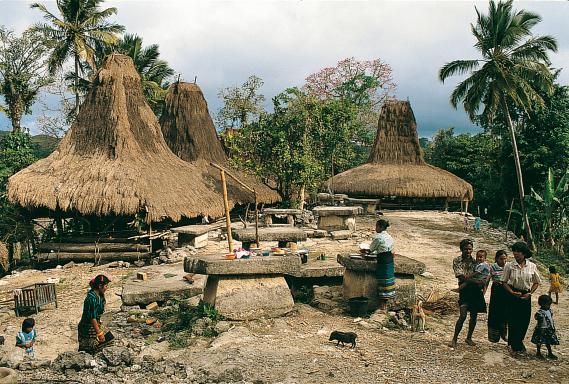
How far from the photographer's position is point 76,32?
85.4 feet

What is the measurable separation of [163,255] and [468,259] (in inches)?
423

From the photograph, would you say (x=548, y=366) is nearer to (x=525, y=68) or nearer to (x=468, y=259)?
(x=468, y=259)

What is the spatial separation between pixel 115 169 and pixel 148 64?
52.0 feet

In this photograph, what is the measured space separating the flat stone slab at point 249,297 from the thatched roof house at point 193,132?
595 inches

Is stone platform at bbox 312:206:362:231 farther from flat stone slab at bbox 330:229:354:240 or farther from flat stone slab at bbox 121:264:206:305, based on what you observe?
flat stone slab at bbox 121:264:206:305

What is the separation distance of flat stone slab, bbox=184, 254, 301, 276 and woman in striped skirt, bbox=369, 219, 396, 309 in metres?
1.34

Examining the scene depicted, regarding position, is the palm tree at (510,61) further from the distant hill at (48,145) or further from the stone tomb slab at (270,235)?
the distant hill at (48,145)

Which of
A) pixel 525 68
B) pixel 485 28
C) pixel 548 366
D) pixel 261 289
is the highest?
pixel 485 28

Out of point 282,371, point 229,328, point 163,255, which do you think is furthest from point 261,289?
point 163,255

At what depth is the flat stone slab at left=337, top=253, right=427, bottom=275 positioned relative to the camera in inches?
319

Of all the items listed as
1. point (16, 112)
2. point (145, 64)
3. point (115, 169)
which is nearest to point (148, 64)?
point (145, 64)

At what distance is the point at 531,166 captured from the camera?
22.6 metres

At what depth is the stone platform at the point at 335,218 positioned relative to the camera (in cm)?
1767

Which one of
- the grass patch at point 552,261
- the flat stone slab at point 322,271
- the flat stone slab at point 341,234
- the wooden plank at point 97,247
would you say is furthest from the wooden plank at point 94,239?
the grass patch at point 552,261
